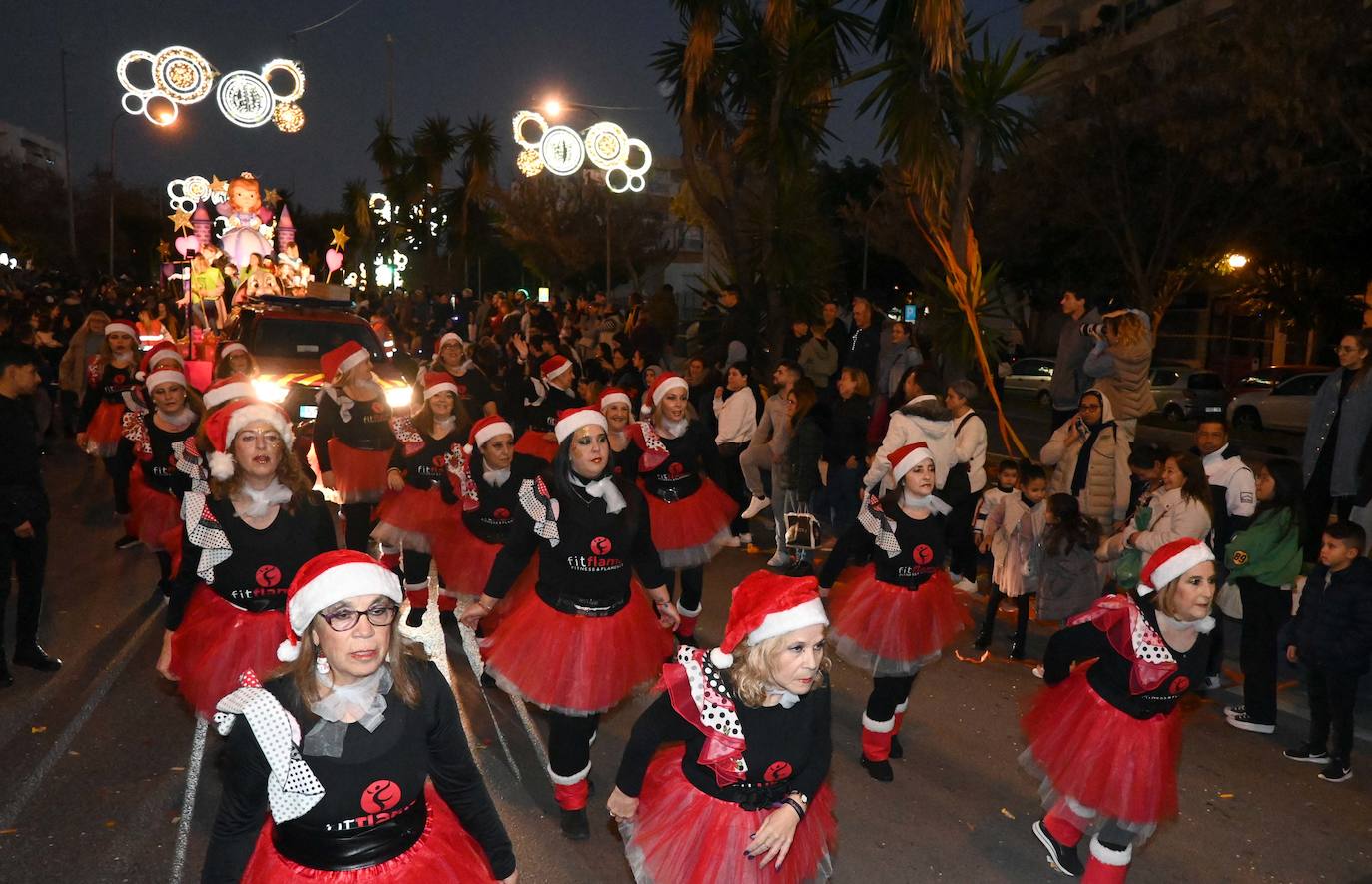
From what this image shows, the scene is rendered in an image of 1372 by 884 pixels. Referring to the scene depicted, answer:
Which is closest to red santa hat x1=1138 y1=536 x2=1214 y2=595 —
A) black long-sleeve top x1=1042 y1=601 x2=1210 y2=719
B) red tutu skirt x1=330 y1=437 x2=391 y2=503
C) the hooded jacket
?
black long-sleeve top x1=1042 y1=601 x2=1210 y2=719

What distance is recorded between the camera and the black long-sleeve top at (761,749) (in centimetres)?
349

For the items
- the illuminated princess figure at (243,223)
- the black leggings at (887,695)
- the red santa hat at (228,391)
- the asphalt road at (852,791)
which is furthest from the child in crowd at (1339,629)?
the illuminated princess figure at (243,223)

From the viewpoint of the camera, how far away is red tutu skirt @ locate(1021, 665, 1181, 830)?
4.51 metres

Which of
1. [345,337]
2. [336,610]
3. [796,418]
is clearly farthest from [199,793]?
[345,337]

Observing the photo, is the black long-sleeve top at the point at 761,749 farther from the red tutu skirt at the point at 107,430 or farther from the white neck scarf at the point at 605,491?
the red tutu skirt at the point at 107,430

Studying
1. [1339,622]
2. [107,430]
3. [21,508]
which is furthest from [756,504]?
[21,508]

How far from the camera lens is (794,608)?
345 centimetres

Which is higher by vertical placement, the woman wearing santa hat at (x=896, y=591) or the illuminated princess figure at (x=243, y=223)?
the illuminated princess figure at (x=243, y=223)

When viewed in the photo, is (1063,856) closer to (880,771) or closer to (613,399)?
(880,771)

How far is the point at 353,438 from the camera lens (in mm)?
9180

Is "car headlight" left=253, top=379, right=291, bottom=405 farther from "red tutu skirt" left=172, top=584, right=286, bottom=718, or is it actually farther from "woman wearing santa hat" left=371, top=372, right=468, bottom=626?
"red tutu skirt" left=172, top=584, right=286, bottom=718

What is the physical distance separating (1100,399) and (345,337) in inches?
376

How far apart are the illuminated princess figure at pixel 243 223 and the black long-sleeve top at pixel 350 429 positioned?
51.7ft

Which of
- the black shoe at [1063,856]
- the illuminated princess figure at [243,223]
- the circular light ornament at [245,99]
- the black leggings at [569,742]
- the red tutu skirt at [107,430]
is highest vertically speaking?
the circular light ornament at [245,99]
